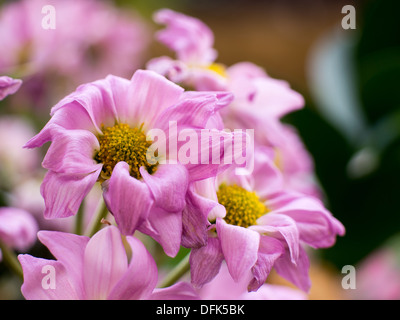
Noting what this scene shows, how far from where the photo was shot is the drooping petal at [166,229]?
0.17 metres

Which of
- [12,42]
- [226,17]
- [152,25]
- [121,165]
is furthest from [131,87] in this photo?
[226,17]

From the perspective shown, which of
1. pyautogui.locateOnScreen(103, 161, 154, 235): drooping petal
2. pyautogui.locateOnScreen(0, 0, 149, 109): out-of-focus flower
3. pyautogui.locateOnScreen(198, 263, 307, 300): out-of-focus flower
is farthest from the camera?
pyautogui.locateOnScreen(0, 0, 149, 109): out-of-focus flower

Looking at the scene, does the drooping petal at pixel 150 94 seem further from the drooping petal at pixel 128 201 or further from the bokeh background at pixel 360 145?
the bokeh background at pixel 360 145

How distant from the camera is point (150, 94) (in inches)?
7.8

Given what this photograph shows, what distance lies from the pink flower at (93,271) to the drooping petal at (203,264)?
0.04 feet

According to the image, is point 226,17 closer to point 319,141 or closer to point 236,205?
point 319,141

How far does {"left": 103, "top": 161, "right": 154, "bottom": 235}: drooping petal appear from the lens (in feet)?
0.53

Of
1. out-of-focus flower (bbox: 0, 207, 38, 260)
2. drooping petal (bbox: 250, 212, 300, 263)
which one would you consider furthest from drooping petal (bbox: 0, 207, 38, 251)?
drooping petal (bbox: 250, 212, 300, 263)

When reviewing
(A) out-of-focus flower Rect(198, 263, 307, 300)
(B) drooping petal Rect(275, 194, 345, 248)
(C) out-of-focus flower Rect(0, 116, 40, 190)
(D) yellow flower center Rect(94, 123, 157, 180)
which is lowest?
(A) out-of-focus flower Rect(198, 263, 307, 300)

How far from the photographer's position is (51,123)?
0.17 meters

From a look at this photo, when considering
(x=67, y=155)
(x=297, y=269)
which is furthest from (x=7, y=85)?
(x=297, y=269)

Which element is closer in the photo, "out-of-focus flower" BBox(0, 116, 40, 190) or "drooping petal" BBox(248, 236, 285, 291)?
"drooping petal" BBox(248, 236, 285, 291)

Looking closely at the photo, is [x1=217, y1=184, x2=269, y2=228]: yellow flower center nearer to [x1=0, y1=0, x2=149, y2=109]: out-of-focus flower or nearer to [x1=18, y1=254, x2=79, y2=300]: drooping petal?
[x1=18, y1=254, x2=79, y2=300]: drooping petal
